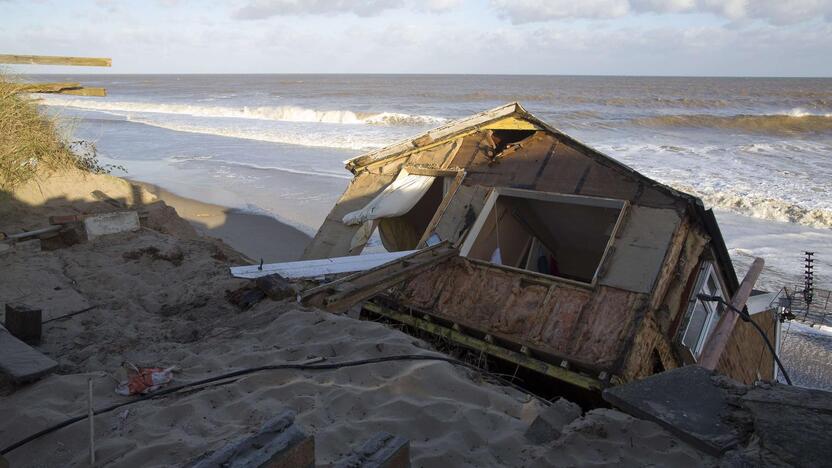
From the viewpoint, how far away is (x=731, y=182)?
17.8 meters

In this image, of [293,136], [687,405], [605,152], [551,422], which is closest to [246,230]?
[551,422]

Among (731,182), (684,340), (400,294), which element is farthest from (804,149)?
(400,294)

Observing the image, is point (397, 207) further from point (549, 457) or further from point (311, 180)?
point (311, 180)

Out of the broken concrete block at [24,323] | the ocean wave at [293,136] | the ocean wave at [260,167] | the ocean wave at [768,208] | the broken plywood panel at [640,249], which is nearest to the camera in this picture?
the broken concrete block at [24,323]

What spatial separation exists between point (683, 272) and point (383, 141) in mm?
21280

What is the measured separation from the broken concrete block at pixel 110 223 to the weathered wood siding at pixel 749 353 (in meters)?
8.44

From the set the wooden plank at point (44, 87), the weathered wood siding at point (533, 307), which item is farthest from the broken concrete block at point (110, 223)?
the weathered wood siding at point (533, 307)

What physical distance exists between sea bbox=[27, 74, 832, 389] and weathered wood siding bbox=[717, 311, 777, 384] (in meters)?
0.47

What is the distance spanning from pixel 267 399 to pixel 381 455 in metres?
1.79

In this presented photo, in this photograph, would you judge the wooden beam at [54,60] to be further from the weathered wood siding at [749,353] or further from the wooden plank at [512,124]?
the weathered wood siding at [749,353]

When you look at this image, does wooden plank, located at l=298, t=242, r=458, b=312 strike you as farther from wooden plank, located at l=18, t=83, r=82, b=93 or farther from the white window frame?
wooden plank, located at l=18, t=83, r=82, b=93

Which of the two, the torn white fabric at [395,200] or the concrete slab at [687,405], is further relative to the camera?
the torn white fabric at [395,200]

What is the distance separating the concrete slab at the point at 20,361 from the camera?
4.35 m

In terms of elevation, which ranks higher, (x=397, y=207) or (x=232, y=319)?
(x=397, y=207)
